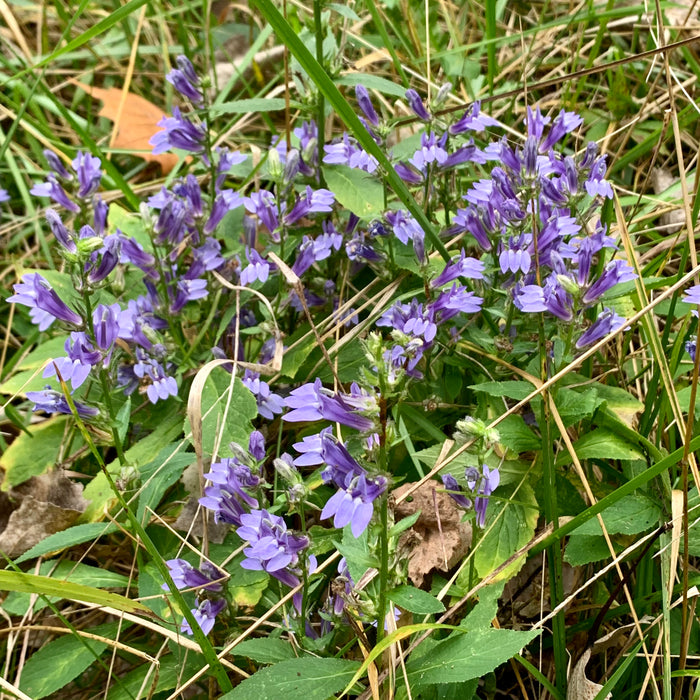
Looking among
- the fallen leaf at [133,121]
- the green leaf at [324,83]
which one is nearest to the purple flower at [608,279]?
the green leaf at [324,83]

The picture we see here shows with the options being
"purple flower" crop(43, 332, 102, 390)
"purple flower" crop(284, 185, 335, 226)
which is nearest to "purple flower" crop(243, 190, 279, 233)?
"purple flower" crop(284, 185, 335, 226)

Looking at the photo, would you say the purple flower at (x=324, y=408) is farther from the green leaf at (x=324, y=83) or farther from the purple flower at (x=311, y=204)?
the purple flower at (x=311, y=204)

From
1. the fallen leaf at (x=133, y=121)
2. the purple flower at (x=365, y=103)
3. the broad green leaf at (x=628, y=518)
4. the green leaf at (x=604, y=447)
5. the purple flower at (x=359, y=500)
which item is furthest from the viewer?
the fallen leaf at (x=133, y=121)

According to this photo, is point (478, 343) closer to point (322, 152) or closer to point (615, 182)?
point (322, 152)

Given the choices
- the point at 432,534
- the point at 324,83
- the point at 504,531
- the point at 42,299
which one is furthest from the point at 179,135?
the point at 504,531

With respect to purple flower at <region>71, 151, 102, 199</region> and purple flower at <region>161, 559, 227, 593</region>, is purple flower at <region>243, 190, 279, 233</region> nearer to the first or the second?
purple flower at <region>71, 151, 102, 199</region>

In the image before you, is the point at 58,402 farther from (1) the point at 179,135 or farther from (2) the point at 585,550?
(2) the point at 585,550

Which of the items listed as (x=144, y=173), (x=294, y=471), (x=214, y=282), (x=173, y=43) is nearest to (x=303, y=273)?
(x=214, y=282)
